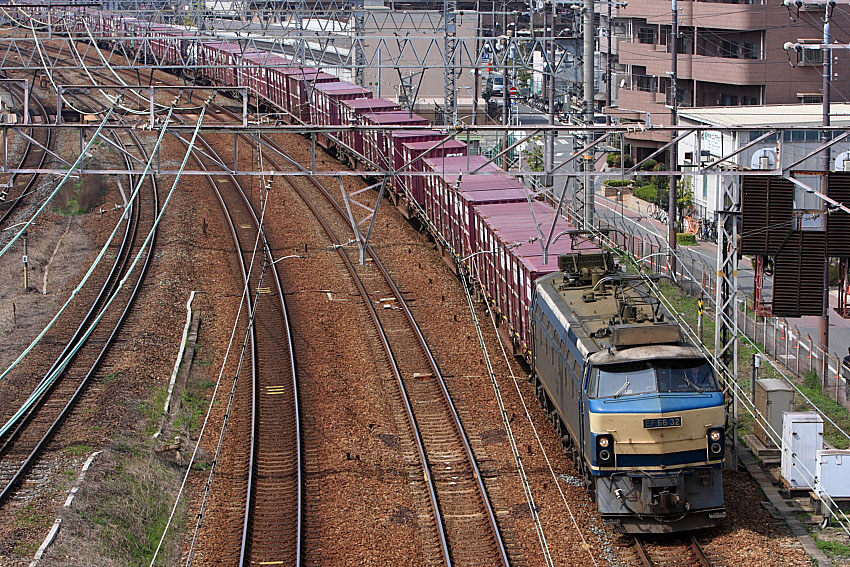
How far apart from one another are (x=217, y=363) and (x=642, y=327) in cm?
1003

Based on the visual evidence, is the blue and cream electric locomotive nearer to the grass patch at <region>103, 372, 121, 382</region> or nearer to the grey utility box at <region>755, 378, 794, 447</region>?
the grey utility box at <region>755, 378, 794, 447</region>

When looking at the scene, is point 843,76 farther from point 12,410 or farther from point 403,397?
point 12,410

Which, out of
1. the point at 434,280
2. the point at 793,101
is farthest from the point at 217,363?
the point at 793,101

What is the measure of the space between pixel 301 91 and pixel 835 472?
32.3 m

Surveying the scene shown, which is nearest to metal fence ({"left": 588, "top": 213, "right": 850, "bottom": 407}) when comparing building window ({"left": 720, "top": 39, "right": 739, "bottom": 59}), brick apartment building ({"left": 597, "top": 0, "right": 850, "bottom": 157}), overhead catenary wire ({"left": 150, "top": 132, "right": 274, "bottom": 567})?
overhead catenary wire ({"left": 150, "top": 132, "right": 274, "bottom": 567})

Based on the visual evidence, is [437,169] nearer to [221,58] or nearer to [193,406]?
[193,406]

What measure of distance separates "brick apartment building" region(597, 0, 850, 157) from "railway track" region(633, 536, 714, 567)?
27371 millimetres

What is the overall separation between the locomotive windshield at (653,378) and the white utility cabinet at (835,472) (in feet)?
7.58

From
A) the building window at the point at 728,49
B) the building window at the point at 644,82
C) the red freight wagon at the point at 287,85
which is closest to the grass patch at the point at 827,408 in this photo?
the building window at the point at 728,49

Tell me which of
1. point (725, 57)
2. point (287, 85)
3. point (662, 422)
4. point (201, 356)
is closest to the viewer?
point (662, 422)

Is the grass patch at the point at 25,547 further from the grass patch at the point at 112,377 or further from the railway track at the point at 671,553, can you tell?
the railway track at the point at 671,553

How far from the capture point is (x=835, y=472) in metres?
14.6

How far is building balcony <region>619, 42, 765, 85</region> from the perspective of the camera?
42.1m

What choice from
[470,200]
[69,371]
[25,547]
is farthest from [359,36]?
[25,547]
